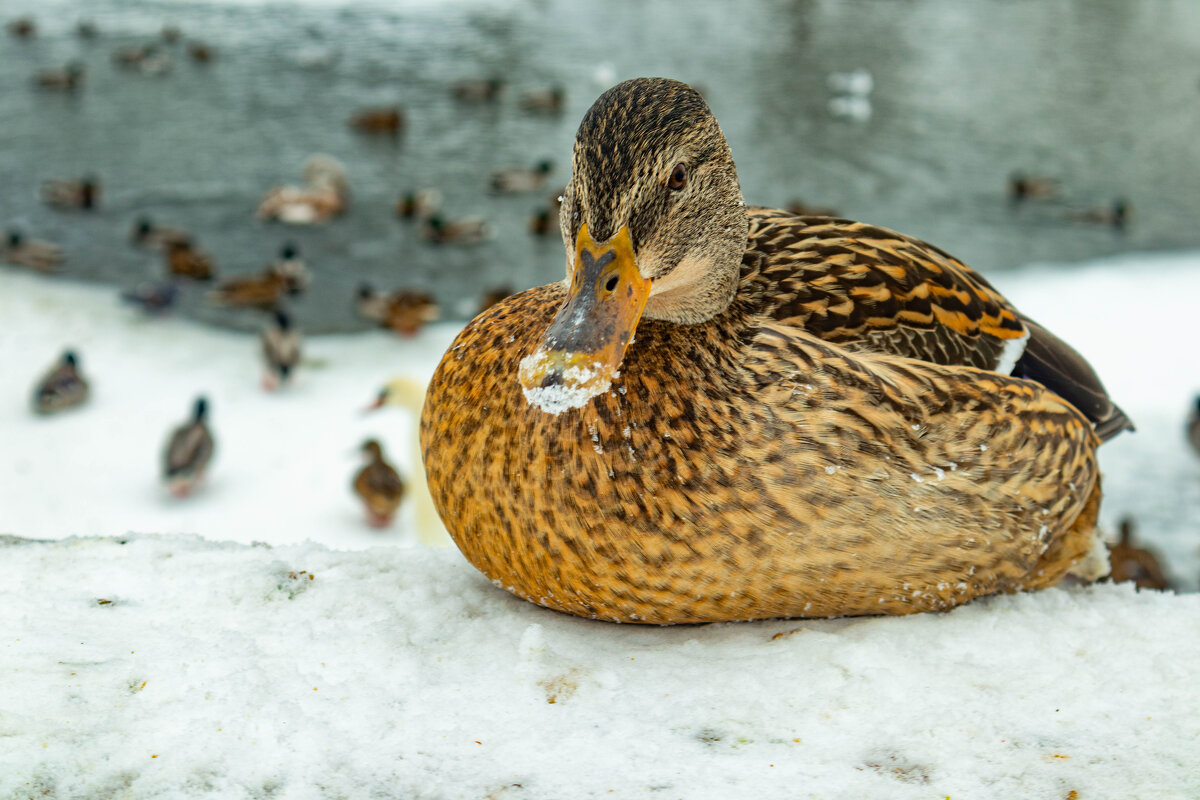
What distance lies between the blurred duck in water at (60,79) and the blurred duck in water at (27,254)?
17.7ft

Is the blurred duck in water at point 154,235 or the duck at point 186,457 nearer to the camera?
the duck at point 186,457

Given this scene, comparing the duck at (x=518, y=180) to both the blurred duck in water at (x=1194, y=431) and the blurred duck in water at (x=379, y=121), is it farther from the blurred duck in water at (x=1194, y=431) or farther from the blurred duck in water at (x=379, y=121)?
the blurred duck in water at (x=1194, y=431)

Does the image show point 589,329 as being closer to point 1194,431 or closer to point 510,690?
point 510,690

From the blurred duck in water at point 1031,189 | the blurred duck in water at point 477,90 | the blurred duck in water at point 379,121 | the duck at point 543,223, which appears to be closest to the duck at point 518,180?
the duck at point 543,223

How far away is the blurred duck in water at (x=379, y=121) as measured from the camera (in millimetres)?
13953

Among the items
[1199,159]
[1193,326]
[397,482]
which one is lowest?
[397,482]

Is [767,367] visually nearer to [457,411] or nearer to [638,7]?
[457,411]

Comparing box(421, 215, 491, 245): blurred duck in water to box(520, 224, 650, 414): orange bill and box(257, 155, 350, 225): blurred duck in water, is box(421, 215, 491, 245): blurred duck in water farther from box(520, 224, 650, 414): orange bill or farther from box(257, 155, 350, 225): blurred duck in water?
box(520, 224, 650, 414): orange bill

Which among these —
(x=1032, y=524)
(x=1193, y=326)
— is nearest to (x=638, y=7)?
(x=1193, y=326)

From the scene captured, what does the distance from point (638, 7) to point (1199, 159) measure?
37.2ft

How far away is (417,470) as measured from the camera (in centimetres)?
698

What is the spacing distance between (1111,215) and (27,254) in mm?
11321

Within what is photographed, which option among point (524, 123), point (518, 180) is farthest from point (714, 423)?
point (524, 123)

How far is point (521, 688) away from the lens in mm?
2215
